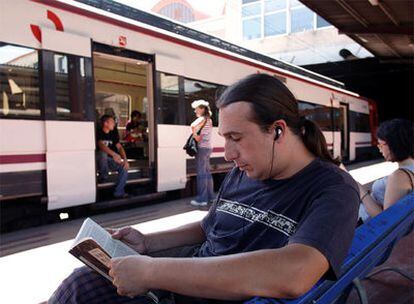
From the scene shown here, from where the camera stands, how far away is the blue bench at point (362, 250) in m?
1.27


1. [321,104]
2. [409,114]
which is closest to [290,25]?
[409,114]

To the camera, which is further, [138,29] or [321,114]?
[321,114]

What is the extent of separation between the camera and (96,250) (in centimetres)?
133

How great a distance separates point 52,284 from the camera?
3182mm

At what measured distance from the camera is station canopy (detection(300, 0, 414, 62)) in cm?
929

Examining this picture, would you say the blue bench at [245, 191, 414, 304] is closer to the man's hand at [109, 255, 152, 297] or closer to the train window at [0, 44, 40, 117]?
the man's hand at [109, 255, 152, 297]

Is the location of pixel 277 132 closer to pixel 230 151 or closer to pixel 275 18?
pixel 230 151

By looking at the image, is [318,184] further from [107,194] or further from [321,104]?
[321,104]

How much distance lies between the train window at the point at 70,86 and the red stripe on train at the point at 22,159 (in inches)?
21.5

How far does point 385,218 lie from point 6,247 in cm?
361

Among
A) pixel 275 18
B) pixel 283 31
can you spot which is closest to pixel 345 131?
pixel 283 31

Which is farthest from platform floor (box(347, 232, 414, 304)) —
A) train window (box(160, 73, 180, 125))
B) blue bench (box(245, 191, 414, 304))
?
train window (box(160, 73, 180, 125))

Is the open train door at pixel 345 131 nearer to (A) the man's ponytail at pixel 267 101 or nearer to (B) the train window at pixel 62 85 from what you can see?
(B) the train window at pixel 62 85

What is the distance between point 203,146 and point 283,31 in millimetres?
20287
